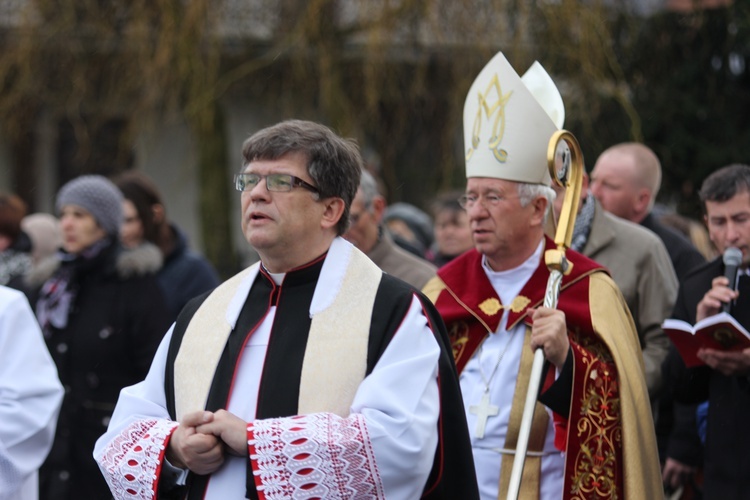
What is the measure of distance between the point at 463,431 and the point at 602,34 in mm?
8216

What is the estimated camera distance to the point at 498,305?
14.7ft

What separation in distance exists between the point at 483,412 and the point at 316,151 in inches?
54.6

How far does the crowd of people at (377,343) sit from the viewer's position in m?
3.26

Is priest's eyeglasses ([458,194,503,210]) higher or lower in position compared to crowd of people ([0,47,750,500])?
higher

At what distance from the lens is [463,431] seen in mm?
3404

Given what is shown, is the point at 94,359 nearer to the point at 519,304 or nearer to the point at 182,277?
the point at 182,277

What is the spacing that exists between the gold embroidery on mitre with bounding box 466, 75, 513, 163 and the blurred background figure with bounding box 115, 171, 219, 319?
2322 mm

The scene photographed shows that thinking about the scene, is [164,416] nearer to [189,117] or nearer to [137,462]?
[137,462]

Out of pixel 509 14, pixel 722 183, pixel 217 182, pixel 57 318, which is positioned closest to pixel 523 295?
pixel 722 183

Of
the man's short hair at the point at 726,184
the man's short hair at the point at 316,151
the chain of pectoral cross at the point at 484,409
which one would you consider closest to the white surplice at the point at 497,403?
the chain of pectoral cross at the point at 484,409

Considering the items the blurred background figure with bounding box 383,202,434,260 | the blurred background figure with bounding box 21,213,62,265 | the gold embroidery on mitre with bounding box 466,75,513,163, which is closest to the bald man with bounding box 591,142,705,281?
the gold embroidery on mitre with bounding box 466,75,513,163

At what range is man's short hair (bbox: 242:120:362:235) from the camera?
341cm

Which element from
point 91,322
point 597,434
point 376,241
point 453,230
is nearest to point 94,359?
point 91,322

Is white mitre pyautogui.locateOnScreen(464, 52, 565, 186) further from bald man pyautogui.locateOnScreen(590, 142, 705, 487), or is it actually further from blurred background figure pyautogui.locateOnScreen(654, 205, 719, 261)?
blurred background figure pyautogui.locateOnScreen(654, 205, 719, 261)
